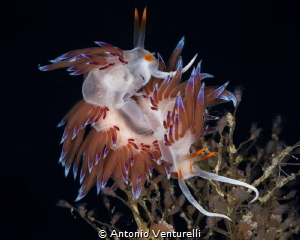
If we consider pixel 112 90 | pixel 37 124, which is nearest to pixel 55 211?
pixel 37 124

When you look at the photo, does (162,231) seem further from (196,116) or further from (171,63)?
(171,63)

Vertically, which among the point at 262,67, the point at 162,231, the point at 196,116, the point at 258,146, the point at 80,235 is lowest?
the point at 80,235

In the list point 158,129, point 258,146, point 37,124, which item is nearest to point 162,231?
point 158,129

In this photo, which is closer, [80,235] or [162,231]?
[162,231]

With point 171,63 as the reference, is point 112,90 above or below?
below

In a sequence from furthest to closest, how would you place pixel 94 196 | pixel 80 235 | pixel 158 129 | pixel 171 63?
pixel 80 235, pixel 94 196, pixel 171 63, pixel 158 129

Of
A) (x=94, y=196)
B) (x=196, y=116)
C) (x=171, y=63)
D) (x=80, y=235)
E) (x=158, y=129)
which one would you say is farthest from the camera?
(x=80, y=235)

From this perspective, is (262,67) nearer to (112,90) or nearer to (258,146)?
(258,146)
